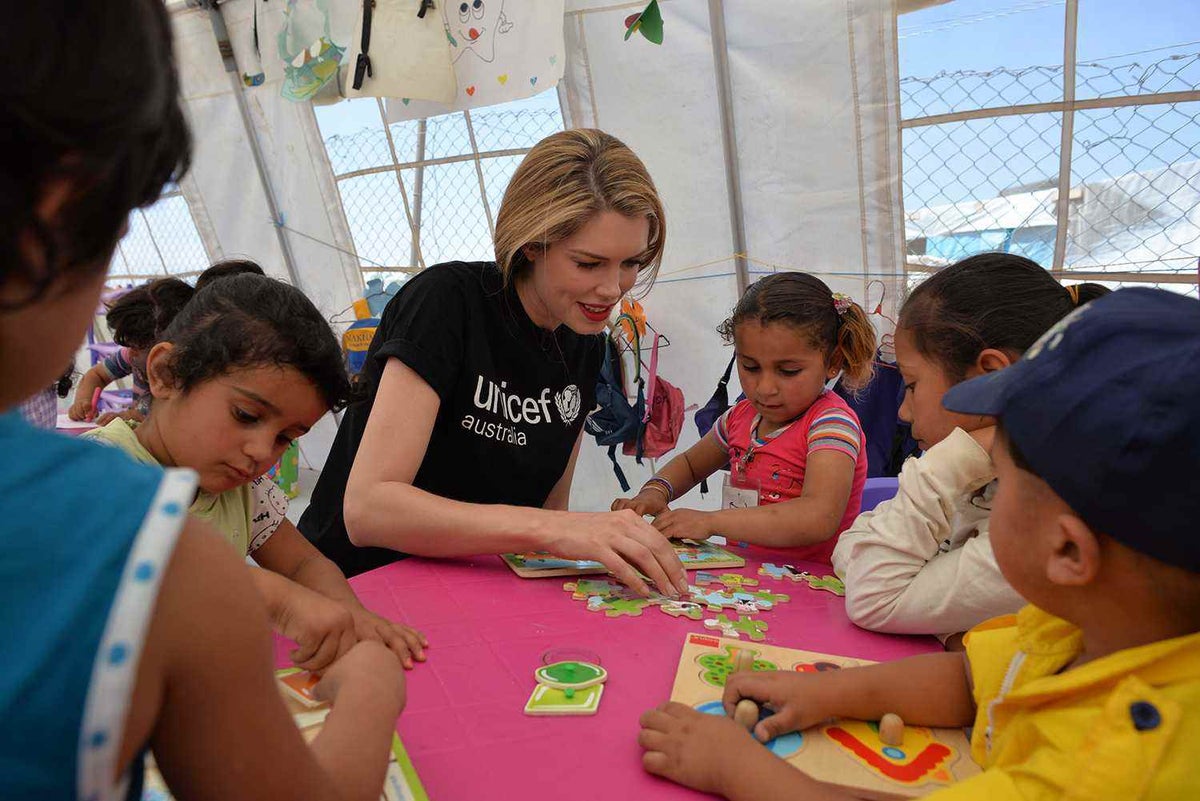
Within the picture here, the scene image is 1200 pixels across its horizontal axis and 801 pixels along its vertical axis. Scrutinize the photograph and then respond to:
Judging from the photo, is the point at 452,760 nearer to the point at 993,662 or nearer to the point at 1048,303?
the point at 993,662

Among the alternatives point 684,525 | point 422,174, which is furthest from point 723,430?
point 422,174

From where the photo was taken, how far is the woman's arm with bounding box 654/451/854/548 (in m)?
1.69

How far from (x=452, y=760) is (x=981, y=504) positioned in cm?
92

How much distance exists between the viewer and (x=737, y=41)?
3328mm

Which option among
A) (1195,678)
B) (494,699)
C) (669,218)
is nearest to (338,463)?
(494,699)

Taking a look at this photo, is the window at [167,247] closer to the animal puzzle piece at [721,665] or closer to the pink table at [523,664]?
the pink table at [523,664]

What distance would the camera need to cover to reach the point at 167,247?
602 centimetres

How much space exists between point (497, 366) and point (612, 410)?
0.75 m

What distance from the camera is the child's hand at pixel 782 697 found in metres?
0.90

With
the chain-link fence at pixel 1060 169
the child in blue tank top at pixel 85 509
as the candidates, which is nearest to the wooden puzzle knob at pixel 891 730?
the child in blue tank top at pixel 85 509

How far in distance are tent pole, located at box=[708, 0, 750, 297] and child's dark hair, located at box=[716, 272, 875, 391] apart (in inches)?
58.0

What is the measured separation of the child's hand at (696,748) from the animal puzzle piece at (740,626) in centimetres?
33

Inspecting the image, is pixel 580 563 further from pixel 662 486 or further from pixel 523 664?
pixel 662 486

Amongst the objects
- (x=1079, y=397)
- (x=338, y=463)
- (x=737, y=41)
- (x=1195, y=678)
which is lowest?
(x=338, y=463)
